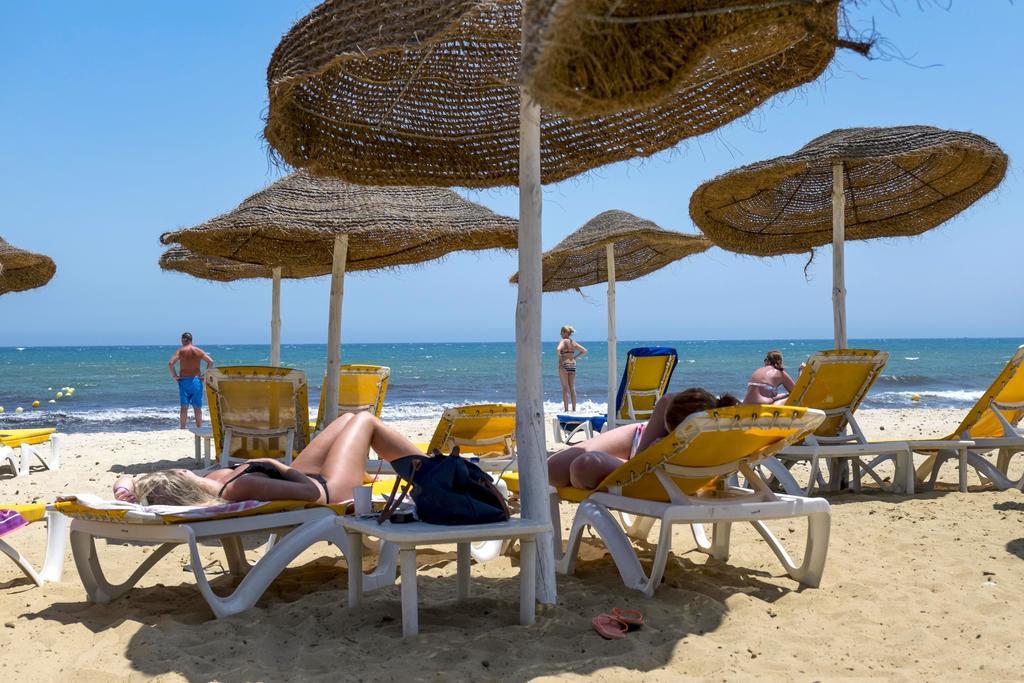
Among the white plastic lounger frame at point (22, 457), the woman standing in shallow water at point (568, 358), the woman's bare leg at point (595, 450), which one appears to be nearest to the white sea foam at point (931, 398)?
the woman standing in shallow water at point (568, 358)

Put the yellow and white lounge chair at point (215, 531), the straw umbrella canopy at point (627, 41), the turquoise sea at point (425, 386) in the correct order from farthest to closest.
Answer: the turquoise sea at point (425, 386)
the yellow and white lounge chair at point (215, 531)
the straw umbrella canopy at point (627, 41)

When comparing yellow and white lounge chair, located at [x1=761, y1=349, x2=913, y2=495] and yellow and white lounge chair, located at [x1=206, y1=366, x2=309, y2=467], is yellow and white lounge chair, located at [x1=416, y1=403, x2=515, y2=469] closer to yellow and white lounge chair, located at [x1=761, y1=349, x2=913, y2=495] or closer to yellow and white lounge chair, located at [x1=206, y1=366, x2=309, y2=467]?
yellow and white lounge chair, located at [x1=206, y1=366, x2=309, y2=467]

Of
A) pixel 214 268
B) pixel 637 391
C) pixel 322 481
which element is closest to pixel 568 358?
pixel 637 391

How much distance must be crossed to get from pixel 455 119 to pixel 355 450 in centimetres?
155

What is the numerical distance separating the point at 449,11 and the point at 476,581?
7.09 ft

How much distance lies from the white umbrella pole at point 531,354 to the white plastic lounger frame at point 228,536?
0.61 m

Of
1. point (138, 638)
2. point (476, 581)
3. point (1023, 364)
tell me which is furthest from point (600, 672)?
point (1023, 364)

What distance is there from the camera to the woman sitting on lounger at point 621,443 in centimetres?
341

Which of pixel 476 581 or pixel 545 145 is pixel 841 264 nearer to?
pixel 545 145

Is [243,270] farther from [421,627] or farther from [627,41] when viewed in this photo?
[627,41]

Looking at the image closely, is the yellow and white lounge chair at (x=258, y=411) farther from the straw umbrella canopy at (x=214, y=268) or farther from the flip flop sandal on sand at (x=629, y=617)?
the straw umbrella canopy at (x=214, y=268)

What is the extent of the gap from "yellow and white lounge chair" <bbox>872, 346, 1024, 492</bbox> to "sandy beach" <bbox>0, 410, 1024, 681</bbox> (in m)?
1.27

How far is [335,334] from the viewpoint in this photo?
21.7 ft

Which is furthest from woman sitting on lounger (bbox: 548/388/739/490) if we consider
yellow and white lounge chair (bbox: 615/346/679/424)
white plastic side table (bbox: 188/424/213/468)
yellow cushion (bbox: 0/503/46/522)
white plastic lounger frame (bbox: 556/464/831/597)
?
yellow and white lounge chair (bbox: 615/346/679/424)
